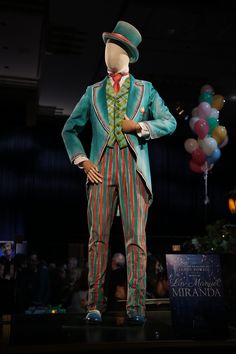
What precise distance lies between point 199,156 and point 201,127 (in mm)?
467

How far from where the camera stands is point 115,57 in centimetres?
202

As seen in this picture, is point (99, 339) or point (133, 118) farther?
point (133, 118)

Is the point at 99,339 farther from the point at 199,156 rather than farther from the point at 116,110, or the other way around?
the point at 199,156

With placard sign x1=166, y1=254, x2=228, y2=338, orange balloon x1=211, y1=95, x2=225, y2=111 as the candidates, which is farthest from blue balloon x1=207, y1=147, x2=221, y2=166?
placard sign x1=166, y1=254, x2=228, y2=338

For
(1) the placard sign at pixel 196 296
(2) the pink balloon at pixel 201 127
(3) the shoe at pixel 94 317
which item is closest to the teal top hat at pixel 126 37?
(1) the placard sign at pixel 196 296

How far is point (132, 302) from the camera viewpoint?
1.82m

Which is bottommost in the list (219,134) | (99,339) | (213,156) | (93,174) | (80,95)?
(99,339)

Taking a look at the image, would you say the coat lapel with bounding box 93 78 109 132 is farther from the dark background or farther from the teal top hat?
the dark background

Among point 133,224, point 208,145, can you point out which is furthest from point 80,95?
point 133,224

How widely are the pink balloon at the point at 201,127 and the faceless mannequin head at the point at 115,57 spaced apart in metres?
3.43

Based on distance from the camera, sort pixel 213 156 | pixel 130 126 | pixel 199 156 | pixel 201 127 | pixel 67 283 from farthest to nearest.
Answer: pixel 67 283 → pixel 199 156 → pixel 213 156 → pixel 201 127 → pixel 130 126

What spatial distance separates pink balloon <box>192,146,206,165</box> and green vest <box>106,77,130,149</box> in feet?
12.0

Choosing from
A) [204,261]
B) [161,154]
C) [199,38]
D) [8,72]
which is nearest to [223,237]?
[204,261]

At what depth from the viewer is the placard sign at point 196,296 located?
1571mm
